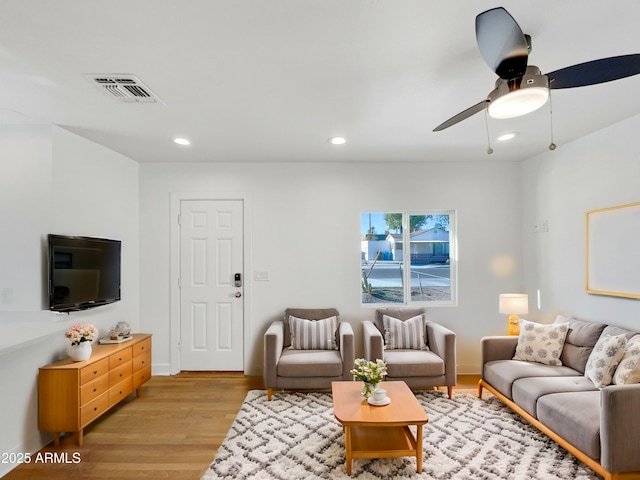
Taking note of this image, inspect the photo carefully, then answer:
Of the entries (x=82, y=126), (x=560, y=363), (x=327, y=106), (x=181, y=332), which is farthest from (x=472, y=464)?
(x=82, y=126)

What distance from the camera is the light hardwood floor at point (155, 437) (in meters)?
2.42

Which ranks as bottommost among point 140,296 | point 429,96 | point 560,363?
point 560,363

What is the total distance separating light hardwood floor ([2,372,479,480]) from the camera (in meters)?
2.42

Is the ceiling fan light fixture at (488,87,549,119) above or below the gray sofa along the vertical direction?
above

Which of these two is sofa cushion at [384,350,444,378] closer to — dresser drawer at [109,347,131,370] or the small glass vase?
the small glass vase

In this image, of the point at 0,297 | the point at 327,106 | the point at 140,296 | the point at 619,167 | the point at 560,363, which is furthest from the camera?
the point at 140,296

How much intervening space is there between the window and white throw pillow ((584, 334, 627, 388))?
1.79 meters

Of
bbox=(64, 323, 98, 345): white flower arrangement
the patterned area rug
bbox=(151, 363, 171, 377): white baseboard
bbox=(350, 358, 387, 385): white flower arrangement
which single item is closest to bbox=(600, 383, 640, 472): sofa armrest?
the patterned area rug

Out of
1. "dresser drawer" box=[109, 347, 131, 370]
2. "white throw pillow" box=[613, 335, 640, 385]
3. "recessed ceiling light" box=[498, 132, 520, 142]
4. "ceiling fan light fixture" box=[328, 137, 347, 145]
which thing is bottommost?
"dresser drawer" box=[109, 347, 131, 370]

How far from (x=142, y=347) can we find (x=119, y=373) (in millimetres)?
442

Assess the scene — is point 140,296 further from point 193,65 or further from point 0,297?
point 193,65

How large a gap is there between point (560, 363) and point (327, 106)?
9.77 ft

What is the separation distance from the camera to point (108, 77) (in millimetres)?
2150

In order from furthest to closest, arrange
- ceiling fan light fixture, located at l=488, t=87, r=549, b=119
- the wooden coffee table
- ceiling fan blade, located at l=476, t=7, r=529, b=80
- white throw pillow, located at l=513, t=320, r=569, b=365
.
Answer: white throw pillow, located at l=513, t=320, r=569, b=365 → the wooden coffee table → ceiling fan light fixture, located at l=488, t=87, r=549, b=119 → ceiling fan blade, located at l=476, t=7, r=529, b=80
